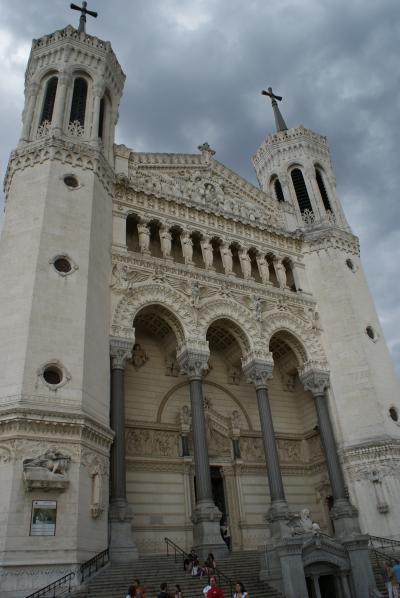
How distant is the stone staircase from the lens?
12.6 meters

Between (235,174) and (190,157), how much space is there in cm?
290

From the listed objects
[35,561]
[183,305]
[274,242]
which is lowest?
[35,561]

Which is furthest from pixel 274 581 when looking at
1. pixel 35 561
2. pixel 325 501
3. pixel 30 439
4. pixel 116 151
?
pixel 116 151

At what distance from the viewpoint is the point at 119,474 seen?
16.2 metres

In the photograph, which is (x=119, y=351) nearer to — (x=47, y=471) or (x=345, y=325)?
(x=47, y=471)

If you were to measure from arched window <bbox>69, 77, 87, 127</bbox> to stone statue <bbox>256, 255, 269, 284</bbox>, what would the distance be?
33.9ft

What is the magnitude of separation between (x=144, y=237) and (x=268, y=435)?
383 inches

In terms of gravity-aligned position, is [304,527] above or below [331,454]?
below

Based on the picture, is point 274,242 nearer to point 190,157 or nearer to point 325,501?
point 190,157

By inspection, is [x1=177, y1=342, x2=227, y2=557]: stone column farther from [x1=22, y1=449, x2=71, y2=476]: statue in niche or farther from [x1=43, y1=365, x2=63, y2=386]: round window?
[x1=43, y1=365, x2=63, y2=386]: round window

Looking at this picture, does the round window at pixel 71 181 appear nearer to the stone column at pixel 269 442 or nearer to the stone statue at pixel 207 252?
the stone statue at pixel 207 252

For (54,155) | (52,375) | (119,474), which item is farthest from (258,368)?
(54,155)

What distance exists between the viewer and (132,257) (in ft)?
67.6

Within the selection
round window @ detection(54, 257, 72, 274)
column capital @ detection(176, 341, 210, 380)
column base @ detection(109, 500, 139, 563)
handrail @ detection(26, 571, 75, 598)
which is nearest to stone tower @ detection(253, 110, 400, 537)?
column capital @ detection(176, 341, 210, 380)
